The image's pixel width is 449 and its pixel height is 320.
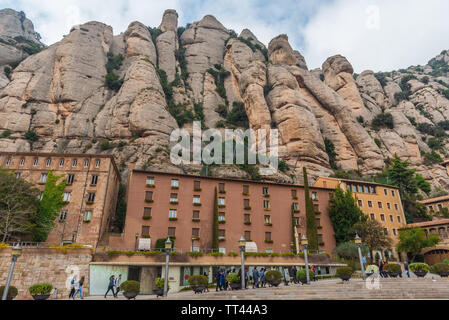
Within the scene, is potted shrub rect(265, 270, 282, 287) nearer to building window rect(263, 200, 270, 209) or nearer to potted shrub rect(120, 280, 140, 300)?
potted shrub rect(120, 280, 140, 300)

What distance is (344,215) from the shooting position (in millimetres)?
45062

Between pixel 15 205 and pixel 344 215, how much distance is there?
1781 inches

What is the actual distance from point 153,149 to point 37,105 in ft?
103

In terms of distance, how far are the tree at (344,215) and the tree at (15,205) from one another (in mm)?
42633

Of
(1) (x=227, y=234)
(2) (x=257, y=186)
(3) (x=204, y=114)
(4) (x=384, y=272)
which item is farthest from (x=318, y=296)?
(3) (x=204, y=114)

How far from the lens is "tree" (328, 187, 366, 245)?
145ft

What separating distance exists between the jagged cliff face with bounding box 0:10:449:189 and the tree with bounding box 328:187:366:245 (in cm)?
1367

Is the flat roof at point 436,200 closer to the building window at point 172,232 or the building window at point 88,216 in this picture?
the building window at point 172,232

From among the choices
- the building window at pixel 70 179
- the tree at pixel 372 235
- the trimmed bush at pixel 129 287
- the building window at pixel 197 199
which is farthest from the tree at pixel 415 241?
the building window at pixel 70 179

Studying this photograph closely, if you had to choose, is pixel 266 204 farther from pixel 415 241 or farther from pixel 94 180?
pixel 94 180

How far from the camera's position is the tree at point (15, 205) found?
113 ft

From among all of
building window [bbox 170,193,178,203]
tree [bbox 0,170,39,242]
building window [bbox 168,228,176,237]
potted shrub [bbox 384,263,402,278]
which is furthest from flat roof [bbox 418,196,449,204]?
tree [bbox 0,170,39,242]

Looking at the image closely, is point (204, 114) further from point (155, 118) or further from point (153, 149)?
point (153, 149)
